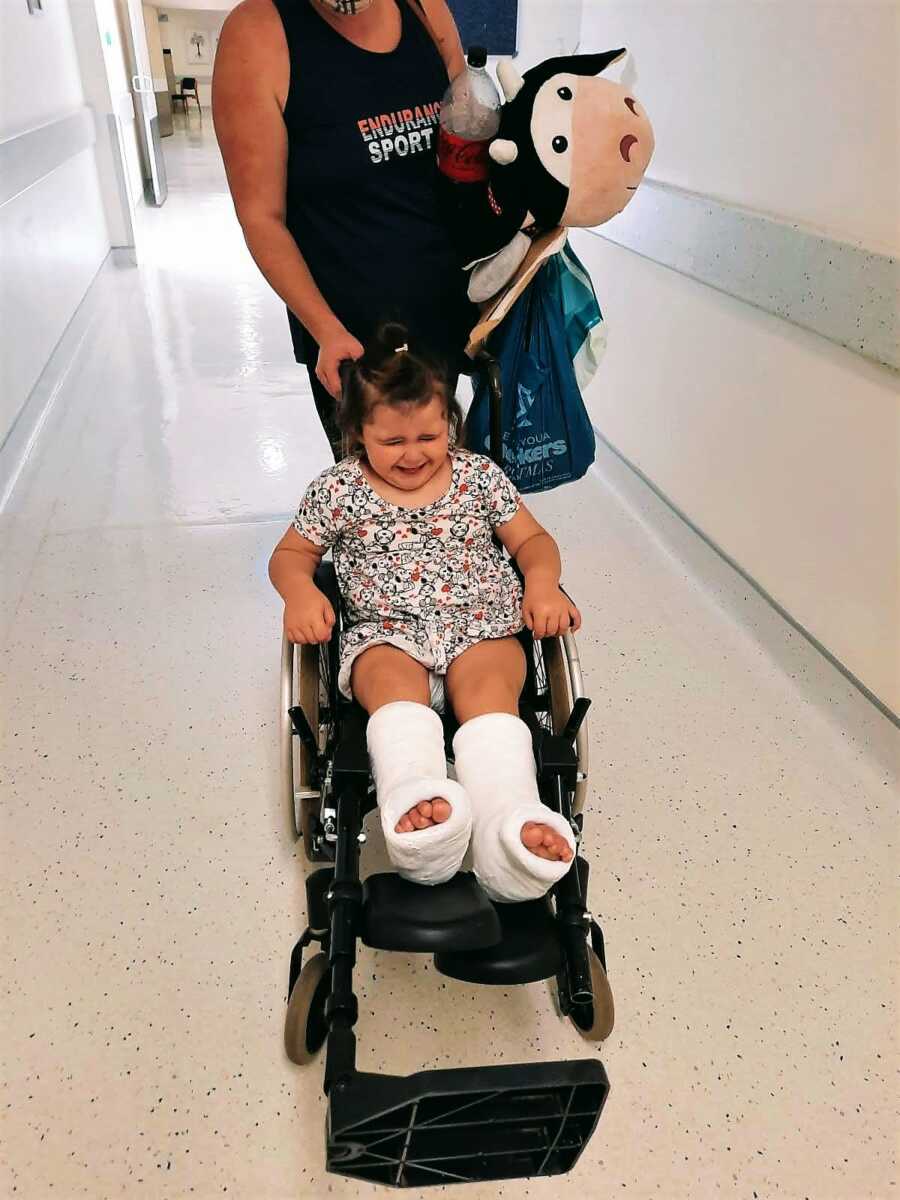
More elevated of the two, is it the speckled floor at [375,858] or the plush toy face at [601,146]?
the plush toy face at [601,146]

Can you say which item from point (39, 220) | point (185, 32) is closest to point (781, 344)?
point (39, 220)

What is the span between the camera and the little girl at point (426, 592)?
104 centimetres

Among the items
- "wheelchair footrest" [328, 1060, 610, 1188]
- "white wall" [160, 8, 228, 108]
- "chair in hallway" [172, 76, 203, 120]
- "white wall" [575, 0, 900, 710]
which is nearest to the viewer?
"wheelchair footrest" [328, 1060, 610, 1188]

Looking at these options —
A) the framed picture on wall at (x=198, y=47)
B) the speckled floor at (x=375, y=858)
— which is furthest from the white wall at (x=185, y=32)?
the speckled floor at (x=375, y=858)

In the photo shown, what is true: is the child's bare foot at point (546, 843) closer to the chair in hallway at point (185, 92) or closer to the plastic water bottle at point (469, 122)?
the plastic water bottle at point (469, 122)

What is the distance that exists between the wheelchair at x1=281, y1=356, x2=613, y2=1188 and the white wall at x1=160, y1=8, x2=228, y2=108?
52.3 feet

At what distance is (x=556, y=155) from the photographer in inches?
48.7

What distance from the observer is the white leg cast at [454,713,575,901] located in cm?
96

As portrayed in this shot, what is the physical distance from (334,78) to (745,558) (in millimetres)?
1392

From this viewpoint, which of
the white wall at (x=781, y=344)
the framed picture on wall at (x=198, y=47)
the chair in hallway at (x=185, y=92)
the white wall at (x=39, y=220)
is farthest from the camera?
the framed picture on wall at (x=198, y=47)

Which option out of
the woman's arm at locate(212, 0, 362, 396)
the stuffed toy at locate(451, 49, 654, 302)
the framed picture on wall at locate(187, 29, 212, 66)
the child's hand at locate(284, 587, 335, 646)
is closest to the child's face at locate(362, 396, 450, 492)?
the woman's arm at locate(212, 0, 362, 396)

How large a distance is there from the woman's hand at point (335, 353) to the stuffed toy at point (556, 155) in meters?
0.28

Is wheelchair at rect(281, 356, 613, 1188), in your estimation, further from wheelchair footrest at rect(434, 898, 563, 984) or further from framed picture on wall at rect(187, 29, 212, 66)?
framed picture on wall at rect(187, 29, 212, 66)

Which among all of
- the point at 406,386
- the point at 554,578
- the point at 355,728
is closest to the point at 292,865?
the point at 355,728
